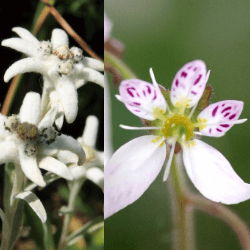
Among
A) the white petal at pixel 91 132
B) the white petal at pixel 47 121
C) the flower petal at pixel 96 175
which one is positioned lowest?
the white petal at pixel 47 121

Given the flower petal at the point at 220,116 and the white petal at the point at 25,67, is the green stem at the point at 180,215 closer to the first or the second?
the flower petal at the point at 220,116

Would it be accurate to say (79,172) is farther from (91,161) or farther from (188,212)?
(188,212)

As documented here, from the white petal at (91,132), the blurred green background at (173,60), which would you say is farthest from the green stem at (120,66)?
the white petal at (91,132)

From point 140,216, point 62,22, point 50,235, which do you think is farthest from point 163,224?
point 62,22

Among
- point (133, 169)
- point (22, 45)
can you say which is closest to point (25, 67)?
point (22, 45)

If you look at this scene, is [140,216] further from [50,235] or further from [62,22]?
[62,22]
